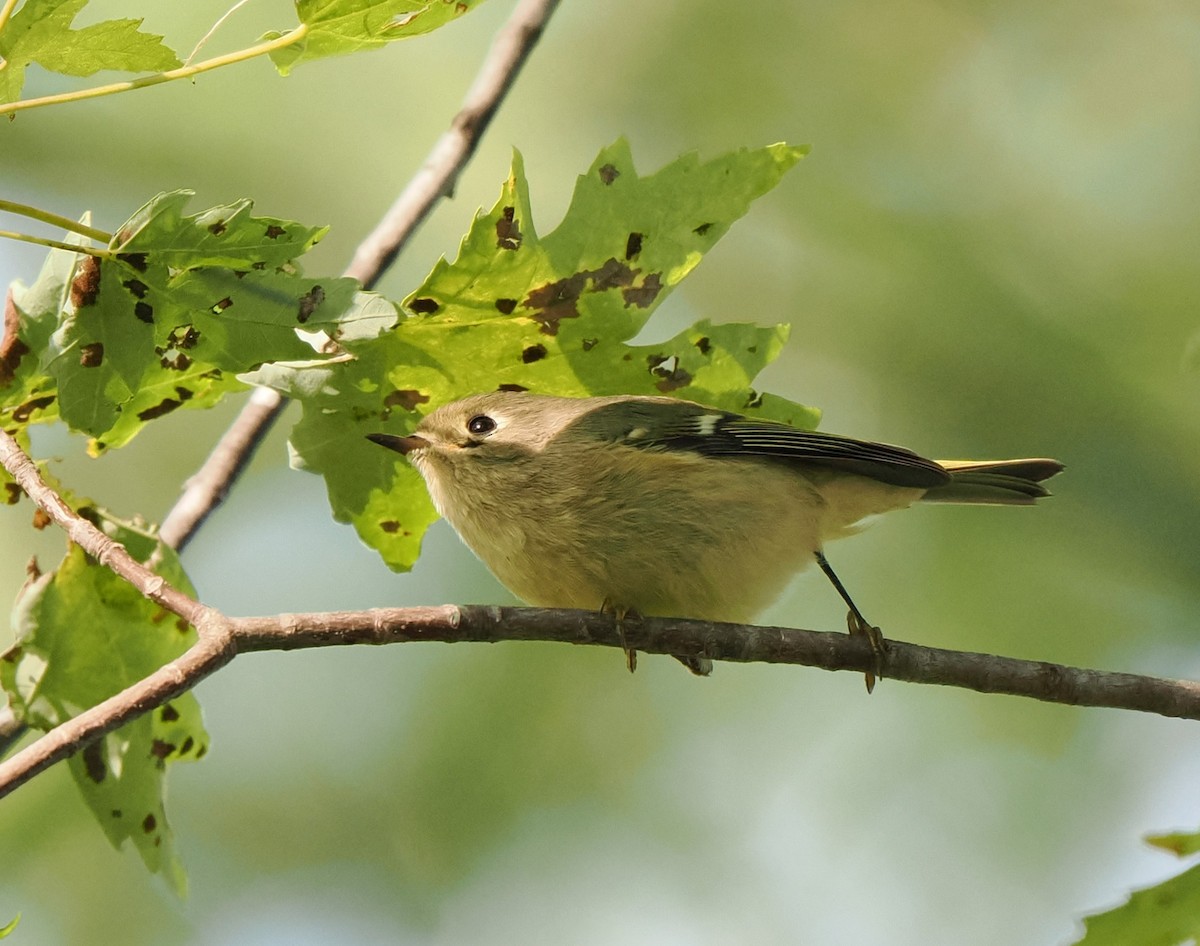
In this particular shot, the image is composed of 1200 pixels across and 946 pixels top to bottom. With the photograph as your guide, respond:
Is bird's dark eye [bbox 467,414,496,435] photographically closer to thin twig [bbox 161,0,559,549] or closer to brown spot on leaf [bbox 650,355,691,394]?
thin twig [bbox 161,0,559,549]

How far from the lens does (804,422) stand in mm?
2717

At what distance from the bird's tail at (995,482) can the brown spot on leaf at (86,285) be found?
218cm

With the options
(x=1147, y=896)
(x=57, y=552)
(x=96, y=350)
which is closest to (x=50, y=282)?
(x=96, y=350)

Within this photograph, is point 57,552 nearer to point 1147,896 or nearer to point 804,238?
point 804,238

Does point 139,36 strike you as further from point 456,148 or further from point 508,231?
point 456,148

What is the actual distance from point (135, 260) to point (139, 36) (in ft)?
1.15

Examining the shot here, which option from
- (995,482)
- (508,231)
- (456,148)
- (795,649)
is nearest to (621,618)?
(795,649)

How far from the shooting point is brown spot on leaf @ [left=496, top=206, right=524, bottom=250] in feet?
7.62

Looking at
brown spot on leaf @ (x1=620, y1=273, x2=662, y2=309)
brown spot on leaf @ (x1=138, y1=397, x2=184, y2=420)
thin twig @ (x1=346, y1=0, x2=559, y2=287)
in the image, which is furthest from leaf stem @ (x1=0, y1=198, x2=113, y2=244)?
thin twig @ (x1=346, y1=0, x2=559, y2=287)

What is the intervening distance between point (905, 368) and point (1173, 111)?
6.86 feet

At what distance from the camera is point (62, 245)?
6.48ft

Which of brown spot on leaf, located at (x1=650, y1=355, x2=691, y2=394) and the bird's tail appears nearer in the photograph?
brown spot on leaf, located at (x1=650, y1=355, x2=691, y2=394)

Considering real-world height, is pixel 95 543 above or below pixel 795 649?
above

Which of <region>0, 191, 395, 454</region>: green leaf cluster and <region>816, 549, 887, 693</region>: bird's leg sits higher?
<region>0, 191, 395, 454</region>: green leaf cluster
